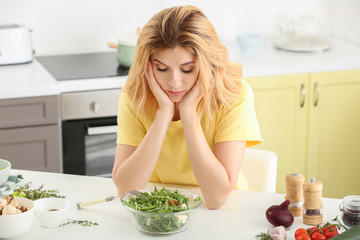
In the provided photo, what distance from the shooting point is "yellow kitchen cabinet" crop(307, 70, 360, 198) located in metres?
3.69

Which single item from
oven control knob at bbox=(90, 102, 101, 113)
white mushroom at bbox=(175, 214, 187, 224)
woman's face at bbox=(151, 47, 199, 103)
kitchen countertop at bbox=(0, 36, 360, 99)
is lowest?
oven control knob at bbox=(90, 102, 101, 113)

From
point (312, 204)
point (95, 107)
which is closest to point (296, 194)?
point (312, 204)

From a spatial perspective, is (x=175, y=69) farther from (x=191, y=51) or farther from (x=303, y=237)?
(x=303, y=237)

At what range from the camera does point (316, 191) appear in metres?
1.92

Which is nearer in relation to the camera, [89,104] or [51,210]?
[51,210]

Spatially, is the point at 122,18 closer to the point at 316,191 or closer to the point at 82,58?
the point at 82,58

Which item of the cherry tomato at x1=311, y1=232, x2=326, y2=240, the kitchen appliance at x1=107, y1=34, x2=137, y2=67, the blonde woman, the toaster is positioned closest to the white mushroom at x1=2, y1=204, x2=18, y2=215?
the blonde woman

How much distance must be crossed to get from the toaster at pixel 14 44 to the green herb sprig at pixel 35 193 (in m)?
1.51

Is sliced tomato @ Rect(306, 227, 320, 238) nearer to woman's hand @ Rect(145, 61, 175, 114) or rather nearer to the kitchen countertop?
woman's hand @ Rect(145, 61, 175, 114)

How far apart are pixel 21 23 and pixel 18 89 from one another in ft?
2.45

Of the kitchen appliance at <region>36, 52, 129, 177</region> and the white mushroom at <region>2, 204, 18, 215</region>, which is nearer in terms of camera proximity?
the white mushroom at <region>2, 204, 18, 215</region>

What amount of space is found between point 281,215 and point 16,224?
28.8 inches

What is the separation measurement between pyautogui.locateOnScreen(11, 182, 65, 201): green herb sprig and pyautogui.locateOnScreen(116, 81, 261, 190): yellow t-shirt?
30 cm

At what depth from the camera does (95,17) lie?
153 inches
